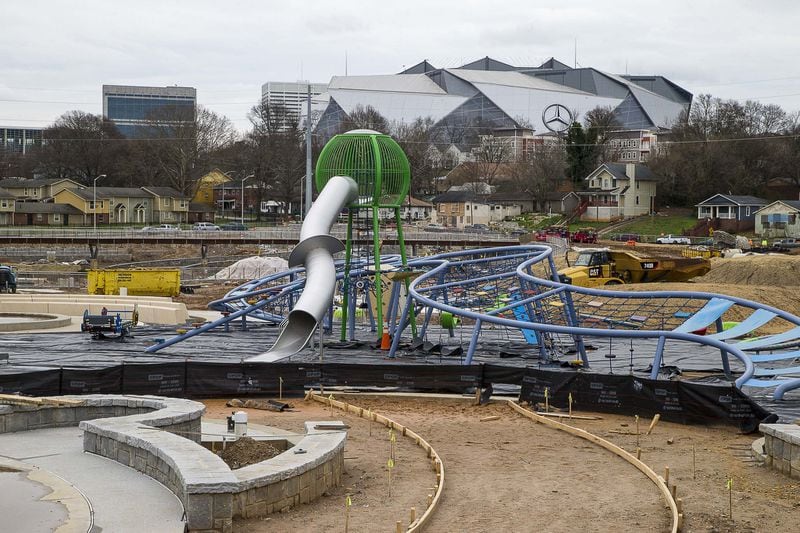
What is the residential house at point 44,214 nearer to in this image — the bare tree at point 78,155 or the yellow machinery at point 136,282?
the bare tree at point 78,155

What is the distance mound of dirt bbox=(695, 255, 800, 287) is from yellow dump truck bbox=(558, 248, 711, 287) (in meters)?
0.95

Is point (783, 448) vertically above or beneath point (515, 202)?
beneath

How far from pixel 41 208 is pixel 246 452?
104m

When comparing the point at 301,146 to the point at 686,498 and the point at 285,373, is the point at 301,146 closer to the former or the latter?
the point at 285,373

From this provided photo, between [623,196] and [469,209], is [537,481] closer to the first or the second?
[623,196]

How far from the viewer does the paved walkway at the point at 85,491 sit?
1508 centimetres

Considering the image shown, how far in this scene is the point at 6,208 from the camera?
11650cm

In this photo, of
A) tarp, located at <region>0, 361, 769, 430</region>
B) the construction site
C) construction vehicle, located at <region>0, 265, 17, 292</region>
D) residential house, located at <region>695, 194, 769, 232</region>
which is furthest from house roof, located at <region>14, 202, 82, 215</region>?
tarp, located at <region>0, 361, 769, 430</region>

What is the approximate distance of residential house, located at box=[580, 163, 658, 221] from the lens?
109500 mm

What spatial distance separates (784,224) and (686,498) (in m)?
78.9

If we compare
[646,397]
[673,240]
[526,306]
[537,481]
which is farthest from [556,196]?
[537,481]

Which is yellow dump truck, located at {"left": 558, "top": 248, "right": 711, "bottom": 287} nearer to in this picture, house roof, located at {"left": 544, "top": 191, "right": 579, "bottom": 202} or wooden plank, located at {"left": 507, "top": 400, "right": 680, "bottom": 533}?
wooden plank, located at {"left": 507, "top": 400, "right": 680, "bottom": 533}

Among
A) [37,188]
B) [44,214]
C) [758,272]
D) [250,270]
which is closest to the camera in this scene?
[758,272]

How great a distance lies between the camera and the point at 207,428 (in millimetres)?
22938
